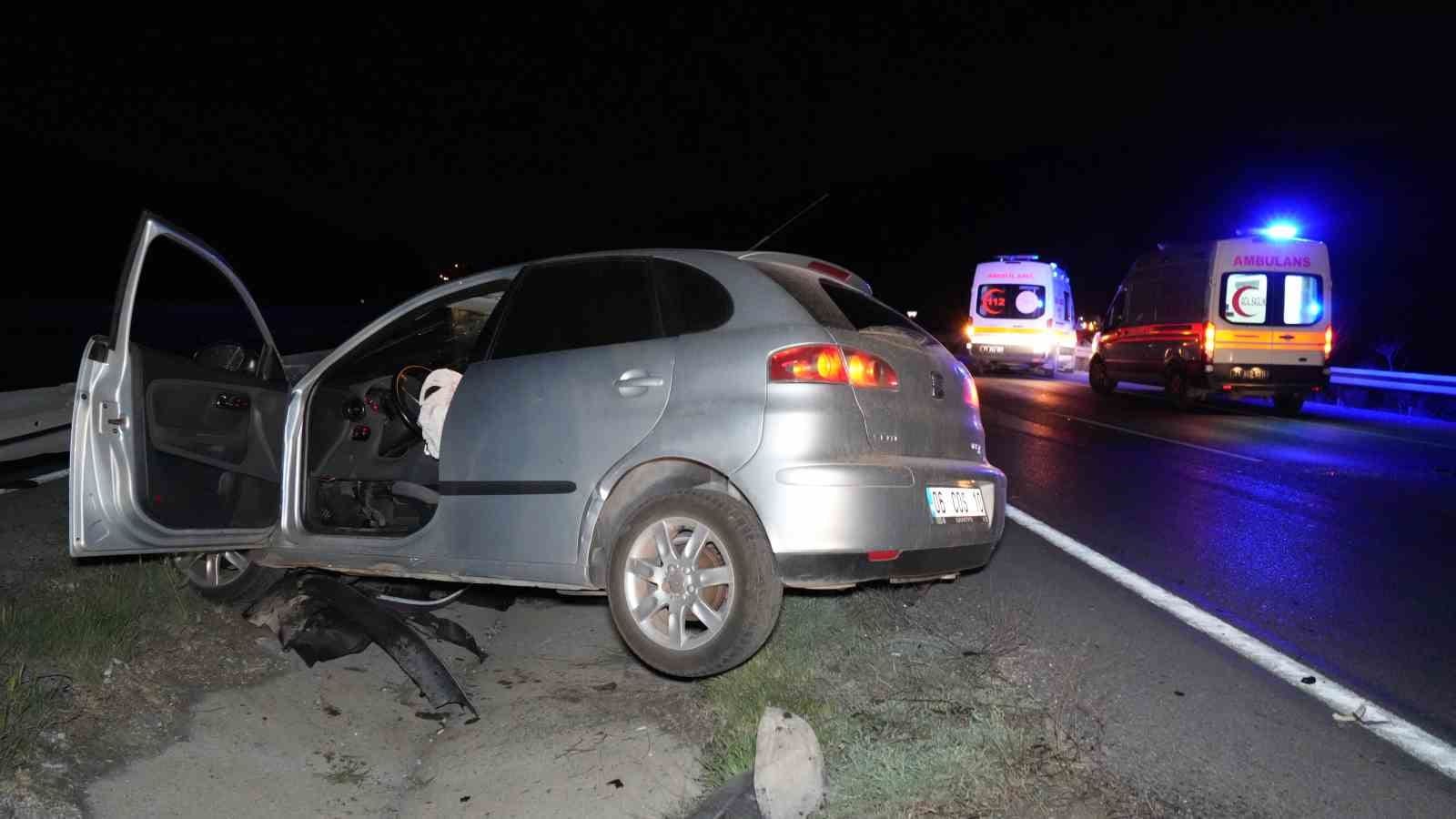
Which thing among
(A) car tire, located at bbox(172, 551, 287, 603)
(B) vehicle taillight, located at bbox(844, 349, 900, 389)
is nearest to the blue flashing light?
(B) vehicle taillight, located at bbox(844, 349, 900, 389)

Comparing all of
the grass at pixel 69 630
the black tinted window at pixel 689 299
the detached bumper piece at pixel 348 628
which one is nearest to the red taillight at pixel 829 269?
the black tinted window at pixel 689 299

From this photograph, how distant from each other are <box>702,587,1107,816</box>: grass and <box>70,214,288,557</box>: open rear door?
237 cm

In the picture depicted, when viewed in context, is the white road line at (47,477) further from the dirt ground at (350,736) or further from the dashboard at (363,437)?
the dashboard at (363,437)

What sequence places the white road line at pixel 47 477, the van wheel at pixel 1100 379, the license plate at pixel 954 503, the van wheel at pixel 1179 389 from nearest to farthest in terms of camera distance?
the license plate at pixel 954 503
the white road line at pixel 47 477
the van wheel at pixel 1179 389
the van wheel at pixel 1100 379

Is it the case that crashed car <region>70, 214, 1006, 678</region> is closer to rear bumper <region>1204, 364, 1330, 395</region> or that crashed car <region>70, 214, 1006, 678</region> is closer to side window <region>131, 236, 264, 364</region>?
side window <region>131, 236, 264, 364</region>

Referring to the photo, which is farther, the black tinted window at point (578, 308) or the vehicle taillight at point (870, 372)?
the black tinted window at point (578, 308)

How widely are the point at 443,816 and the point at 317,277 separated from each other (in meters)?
70.1

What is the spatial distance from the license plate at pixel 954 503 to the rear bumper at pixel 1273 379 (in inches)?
571

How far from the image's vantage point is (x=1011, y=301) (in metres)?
25.6

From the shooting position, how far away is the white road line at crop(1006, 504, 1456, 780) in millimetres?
3986

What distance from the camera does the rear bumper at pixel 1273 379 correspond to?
17703 millimetres

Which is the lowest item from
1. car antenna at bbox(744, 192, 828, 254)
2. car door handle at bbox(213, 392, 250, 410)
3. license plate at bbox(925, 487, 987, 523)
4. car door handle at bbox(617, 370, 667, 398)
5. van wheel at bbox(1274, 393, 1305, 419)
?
van wheel at bbox(1274, 393, 1305, 419)

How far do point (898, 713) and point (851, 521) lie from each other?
68cm

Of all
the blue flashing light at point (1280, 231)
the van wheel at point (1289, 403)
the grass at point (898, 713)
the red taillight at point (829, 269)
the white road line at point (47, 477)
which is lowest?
the van wheel at point (1289, 403)
